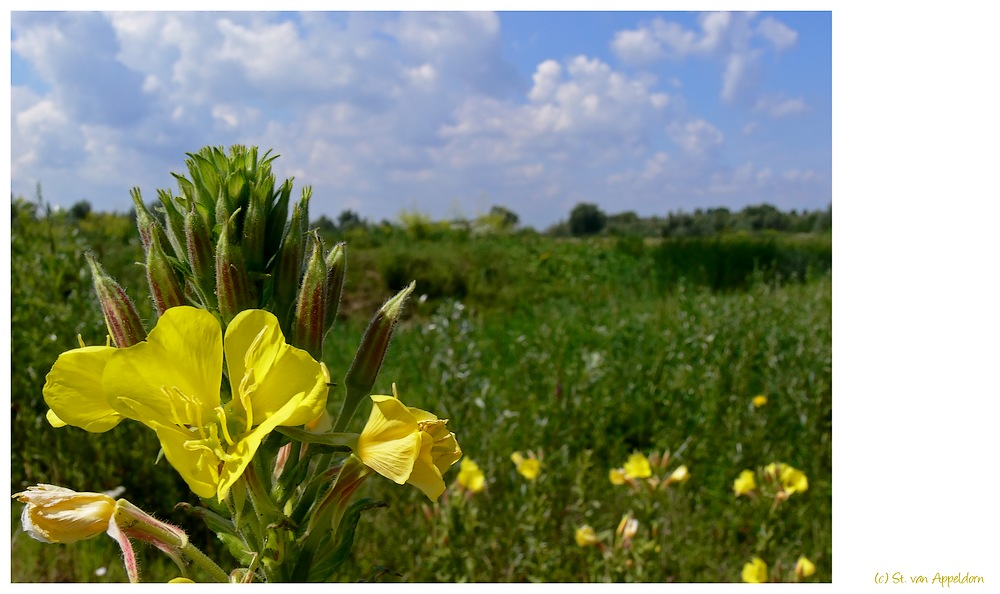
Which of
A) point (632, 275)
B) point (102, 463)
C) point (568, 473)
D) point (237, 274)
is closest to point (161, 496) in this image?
point (102, 463)

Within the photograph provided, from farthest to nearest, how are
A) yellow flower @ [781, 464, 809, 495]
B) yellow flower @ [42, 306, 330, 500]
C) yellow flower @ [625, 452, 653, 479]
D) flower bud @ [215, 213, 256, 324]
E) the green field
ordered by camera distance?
yellow flower @ [781, 464, 809, 495] < yellow flower @ [625, 452, 653, 479] < the green field < flower bud @ [215, 213, 256, 324] < yellow flower @ [42, 306, 330, 500]

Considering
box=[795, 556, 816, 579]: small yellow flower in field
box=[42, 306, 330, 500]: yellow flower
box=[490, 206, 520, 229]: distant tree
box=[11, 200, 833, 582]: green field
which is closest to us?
box=[42, 306, 330, 500]: yellow flower

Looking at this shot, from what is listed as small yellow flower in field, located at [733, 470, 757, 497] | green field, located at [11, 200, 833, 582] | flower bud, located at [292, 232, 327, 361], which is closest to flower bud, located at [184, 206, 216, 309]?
flower bud, located at [292, 232, 327, 361]

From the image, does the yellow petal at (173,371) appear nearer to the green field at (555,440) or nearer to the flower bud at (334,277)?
the flower bud at (334,277)

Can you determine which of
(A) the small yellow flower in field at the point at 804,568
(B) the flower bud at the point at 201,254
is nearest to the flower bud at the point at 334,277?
(B) the flower bud at the point at 201,254

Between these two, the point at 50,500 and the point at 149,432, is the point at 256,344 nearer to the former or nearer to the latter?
the point at 50,500

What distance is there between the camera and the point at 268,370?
837 mm

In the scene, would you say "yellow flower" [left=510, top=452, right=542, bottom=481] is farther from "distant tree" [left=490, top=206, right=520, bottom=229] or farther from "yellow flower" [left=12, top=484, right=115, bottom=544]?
"distant tree" [left=490, top=206, right=520, bottom=229]

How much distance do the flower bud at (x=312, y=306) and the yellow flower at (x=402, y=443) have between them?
6.3 inches

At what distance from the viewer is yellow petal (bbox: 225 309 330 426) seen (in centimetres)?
81

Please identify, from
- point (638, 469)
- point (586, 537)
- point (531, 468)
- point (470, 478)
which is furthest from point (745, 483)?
point (470, 478)

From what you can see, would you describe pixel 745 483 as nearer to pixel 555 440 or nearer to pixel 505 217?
pixel 555 440

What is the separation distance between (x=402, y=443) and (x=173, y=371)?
318 mm

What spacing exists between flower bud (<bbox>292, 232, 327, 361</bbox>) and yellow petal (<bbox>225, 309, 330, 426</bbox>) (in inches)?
4.4
